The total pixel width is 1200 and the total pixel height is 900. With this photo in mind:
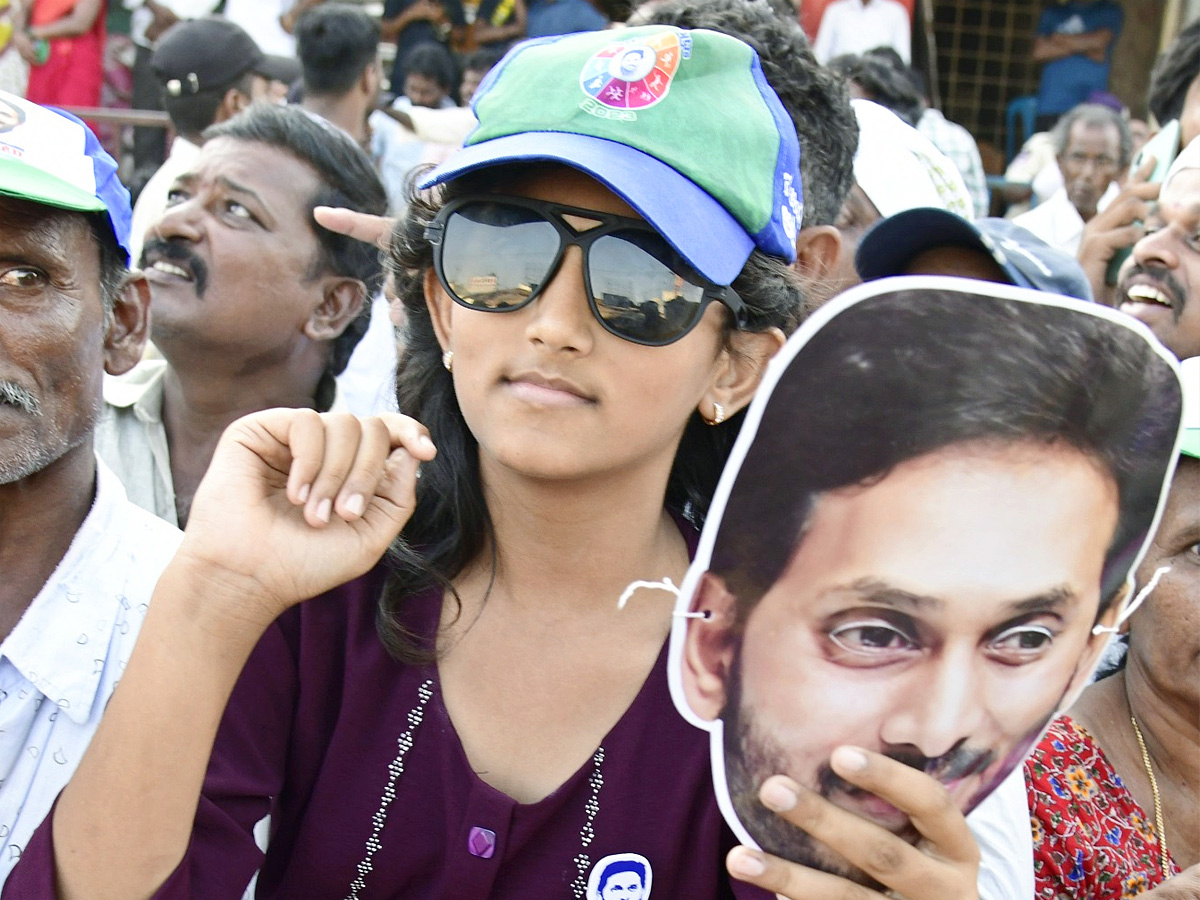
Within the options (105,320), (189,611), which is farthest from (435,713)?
(105,320)

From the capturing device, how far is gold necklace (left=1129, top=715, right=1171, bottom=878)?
6.45ft

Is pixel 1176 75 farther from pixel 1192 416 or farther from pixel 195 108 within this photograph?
pixel 195 108

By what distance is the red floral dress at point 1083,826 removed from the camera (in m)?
1.87

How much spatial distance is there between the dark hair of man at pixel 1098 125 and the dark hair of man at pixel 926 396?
625cm

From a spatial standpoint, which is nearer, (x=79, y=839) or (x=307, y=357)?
(x=79, y=839)

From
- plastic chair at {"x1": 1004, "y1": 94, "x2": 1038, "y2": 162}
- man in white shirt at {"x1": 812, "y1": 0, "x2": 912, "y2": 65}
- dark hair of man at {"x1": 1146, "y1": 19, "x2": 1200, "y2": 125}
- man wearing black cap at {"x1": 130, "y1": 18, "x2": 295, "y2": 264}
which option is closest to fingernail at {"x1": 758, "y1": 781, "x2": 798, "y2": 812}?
dark hair of man at {"x1": 1146, "y1": 19, "x2": 1200, "y2": 125}

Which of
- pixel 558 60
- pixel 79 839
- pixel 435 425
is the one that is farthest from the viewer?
pixel 435 425

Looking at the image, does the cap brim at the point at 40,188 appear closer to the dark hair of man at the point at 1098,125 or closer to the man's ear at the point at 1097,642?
the man's ear at the point at 1097,642

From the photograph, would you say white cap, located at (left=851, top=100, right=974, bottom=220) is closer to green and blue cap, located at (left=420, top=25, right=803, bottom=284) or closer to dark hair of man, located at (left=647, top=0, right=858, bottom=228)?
dark hair of man, located at (left=647, top=0, right=858, bottom=228)

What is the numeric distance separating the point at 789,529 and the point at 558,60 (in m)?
0.60

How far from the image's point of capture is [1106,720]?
2078 millimetres

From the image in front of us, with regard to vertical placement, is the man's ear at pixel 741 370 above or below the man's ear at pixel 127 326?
above

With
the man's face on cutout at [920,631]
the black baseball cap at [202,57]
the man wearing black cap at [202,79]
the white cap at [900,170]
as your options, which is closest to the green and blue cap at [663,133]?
the man's face on cutout at [920,631]

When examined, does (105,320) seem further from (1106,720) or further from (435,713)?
(1106,720)
